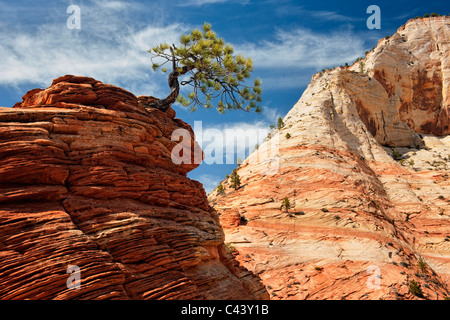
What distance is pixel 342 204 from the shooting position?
91.8 feet

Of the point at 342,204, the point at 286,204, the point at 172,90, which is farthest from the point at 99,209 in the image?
the point at 342,204

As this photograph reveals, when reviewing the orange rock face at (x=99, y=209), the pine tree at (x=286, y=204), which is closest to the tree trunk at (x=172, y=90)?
the orange rock face at (x=99, y=209)

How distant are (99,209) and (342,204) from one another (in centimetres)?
A: 2261

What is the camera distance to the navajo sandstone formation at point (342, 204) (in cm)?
2155

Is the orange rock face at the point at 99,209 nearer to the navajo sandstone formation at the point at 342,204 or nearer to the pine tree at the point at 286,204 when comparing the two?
the navajo sandstone formation at the point at 342,204

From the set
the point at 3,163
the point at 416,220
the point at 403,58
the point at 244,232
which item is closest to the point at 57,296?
the point at 3,163

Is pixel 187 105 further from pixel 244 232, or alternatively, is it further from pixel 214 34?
pixel 244 232

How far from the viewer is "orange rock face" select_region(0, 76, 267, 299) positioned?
28.3ft

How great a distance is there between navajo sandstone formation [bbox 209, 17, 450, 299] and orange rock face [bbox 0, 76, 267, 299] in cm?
922

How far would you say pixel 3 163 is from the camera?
9.41m

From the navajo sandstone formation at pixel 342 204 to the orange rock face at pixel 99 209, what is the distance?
30.2ft

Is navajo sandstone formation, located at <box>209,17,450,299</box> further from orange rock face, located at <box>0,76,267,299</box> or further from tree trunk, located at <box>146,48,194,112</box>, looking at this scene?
tree trunk, located at <box>146,48,194,112</box>

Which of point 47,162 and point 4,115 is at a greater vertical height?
point 4,115

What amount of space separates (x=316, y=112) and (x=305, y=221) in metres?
20.5
